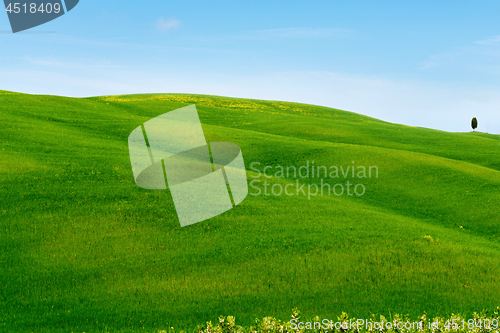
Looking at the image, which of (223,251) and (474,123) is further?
(474,123)

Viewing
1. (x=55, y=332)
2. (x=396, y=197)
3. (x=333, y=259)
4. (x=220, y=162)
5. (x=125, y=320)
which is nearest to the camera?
(x=55, y=332)

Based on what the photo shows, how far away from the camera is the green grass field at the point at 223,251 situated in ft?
38.9

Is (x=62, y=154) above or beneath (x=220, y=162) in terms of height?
above

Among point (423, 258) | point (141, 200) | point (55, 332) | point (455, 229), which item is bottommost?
point (455, 229)

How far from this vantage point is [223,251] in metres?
15.6

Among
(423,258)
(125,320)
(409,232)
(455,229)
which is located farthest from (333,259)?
(455,229)

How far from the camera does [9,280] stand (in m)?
13.2

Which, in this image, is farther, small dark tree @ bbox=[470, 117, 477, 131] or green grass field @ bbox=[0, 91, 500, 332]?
small dark tree @ bbox=[470, 117, 477, 131]

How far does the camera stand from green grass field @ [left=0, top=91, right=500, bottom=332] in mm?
11844

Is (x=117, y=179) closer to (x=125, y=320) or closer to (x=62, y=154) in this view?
(x=62, y=154)

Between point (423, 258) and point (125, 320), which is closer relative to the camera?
point (125, 320)

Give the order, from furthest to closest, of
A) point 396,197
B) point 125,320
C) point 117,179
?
1. point 396,197
2. point 117,179
3. point 125,320

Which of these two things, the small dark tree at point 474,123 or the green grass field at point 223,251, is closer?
the green grass field at point 223,251

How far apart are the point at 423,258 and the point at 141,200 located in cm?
1393
